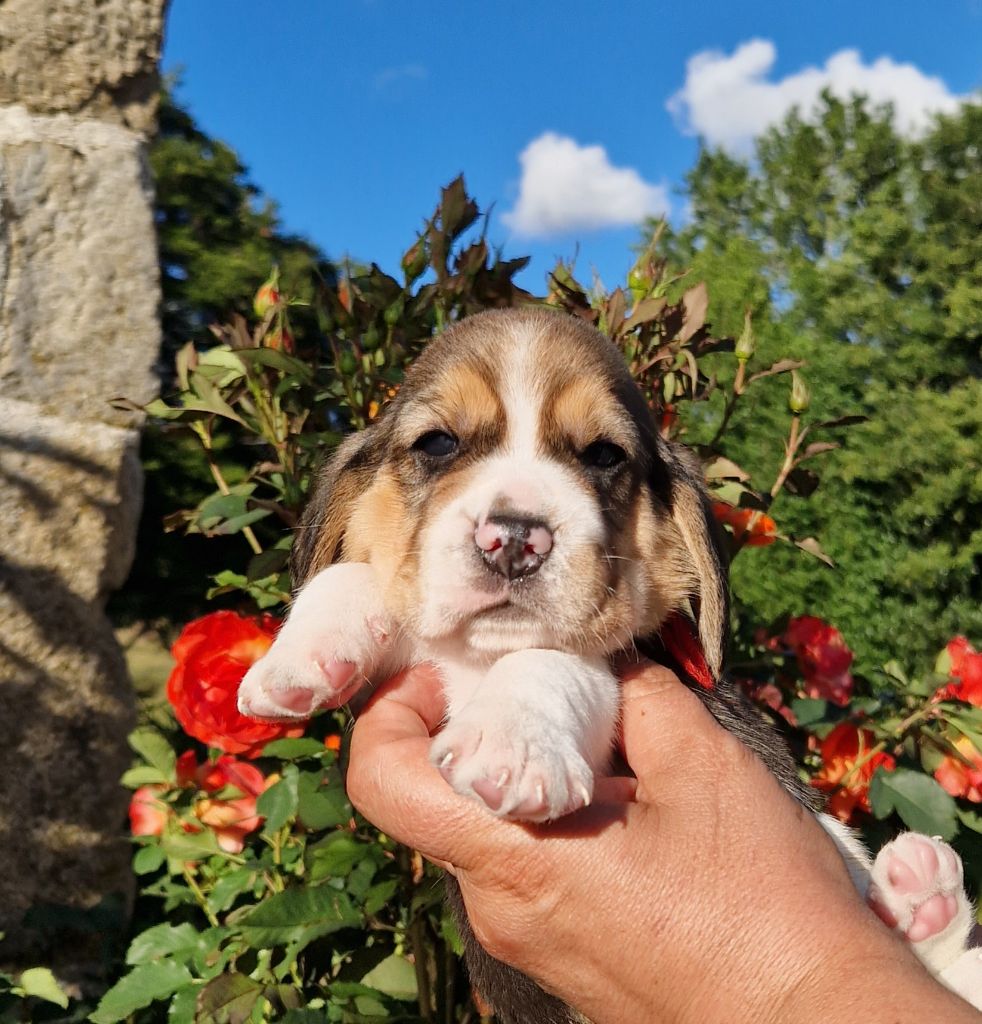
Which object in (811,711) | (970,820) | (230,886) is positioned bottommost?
(230,886)

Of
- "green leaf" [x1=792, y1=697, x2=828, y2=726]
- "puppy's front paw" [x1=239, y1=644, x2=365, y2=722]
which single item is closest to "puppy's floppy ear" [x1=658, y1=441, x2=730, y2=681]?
"green leaf" [x1=792, y1=697, x2=828, y2=726]

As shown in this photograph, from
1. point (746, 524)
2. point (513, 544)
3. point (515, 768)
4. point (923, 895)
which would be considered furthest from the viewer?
point (746, 524)

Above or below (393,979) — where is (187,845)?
above

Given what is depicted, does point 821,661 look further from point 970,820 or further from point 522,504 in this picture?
point 522,504

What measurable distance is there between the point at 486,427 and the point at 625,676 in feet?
2.21

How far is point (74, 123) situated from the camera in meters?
3.61

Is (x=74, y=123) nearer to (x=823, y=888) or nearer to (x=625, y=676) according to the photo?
(x=625, y=676)

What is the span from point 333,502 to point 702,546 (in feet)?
3.11

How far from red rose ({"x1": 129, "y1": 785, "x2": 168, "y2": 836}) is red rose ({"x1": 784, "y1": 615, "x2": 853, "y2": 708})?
1.99 metres

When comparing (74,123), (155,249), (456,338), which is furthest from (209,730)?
(74,123)

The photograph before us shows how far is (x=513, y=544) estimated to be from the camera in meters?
1.71

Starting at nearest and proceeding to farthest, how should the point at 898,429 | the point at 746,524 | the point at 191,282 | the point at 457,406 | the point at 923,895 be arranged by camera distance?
the point at 923,895, the point at 457,406, the point at 746,524, the point at 898,429, the point at 191,282

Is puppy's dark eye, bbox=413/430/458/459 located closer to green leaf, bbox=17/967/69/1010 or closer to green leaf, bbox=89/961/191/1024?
green leaf, bbox=89/961/191/1024

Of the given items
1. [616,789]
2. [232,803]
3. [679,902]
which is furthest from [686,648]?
[232,803]
